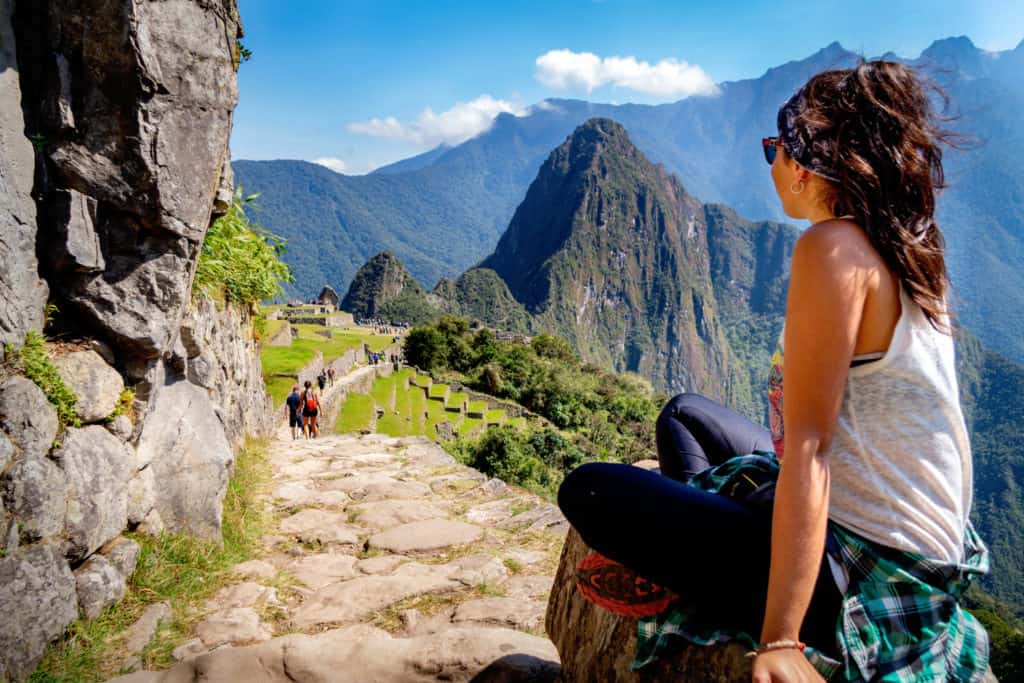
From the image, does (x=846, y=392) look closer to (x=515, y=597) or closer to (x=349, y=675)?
(x=349, y=675)

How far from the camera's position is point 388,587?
2787 mm

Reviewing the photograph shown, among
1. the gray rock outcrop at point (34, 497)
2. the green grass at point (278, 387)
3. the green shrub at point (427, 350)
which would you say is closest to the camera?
the gray rock outcrop at point (34, 497)

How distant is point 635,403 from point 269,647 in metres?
31.9

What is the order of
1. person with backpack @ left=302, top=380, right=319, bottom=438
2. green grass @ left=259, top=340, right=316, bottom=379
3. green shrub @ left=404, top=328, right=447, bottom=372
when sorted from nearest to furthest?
person with backpack @ left=302, top=380, right=319, bottom=438
green grass @ left=259, top=340, right=316, bottom=379
green shrub @ left=404, top=328, right=447, bottom=372

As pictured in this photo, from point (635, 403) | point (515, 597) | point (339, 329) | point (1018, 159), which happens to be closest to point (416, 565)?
point (515, 597)

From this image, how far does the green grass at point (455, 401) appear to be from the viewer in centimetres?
2266

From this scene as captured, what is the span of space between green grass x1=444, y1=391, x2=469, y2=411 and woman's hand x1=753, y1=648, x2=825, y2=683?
21509 mm

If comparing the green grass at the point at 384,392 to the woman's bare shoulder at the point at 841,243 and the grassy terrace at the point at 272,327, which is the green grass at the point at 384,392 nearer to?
the grassy terrace at the point at 272,327

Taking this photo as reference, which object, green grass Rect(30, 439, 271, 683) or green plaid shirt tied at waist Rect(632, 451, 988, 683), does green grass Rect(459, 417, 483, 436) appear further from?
green plaid shirt tied at waist Rect(632, 451, 988, 683)

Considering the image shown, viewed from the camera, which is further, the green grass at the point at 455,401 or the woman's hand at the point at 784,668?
the green grass at the point at 455,401

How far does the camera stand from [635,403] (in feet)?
108

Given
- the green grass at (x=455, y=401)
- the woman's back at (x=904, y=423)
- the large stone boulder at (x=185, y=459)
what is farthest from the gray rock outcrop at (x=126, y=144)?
the green grass at (x=455, y=401)

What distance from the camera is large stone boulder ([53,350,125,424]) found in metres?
2.38

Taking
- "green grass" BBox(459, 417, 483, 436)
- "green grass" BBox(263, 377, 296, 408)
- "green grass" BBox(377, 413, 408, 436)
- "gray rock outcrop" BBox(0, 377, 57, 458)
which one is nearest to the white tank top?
"gray rock outcrop" BBox(0, 377, 57, 458)
